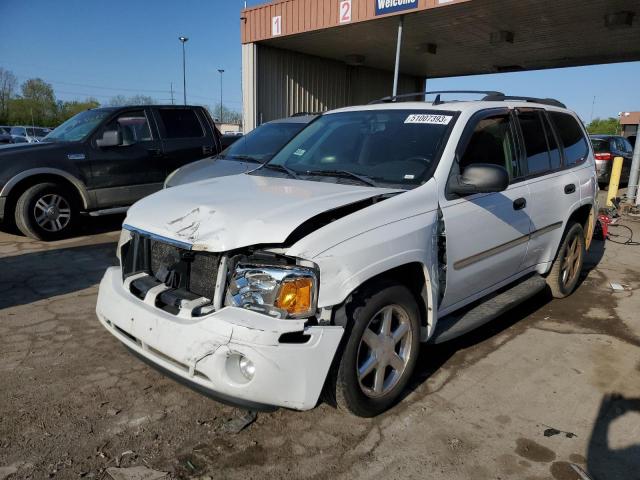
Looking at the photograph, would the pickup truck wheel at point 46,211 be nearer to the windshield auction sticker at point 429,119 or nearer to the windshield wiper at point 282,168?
the windshield wiper at point 282,168

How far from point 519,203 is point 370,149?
1270 mm

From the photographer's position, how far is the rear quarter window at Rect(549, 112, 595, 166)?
479cm

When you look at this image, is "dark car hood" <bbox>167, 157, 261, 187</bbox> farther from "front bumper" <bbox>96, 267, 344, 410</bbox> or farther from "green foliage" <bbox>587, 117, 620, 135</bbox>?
"green foliage" <bbox>587, 117, 620, 135</bbox>

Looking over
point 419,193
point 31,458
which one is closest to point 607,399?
point 419,193

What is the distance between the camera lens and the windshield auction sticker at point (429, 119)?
11.7ft

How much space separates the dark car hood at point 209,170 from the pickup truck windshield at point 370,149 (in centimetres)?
238

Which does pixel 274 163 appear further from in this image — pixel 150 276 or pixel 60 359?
pixel 60 359

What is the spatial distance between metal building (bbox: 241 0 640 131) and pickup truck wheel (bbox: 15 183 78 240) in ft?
25.5

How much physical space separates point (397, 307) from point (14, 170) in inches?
244

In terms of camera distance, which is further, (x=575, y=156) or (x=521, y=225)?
(x=575, y=156)

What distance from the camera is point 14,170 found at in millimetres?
6812

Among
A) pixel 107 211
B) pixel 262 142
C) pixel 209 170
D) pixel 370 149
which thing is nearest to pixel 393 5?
pixel 262 142

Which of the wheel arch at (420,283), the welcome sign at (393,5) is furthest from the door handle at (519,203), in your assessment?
the welcome sign at (393,5)

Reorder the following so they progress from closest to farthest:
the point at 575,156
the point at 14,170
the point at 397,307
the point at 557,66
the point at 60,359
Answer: the point at 397,307 < the point at 60,359 < the point at 575,156 < the point at 14,170 < the point at 557,66
